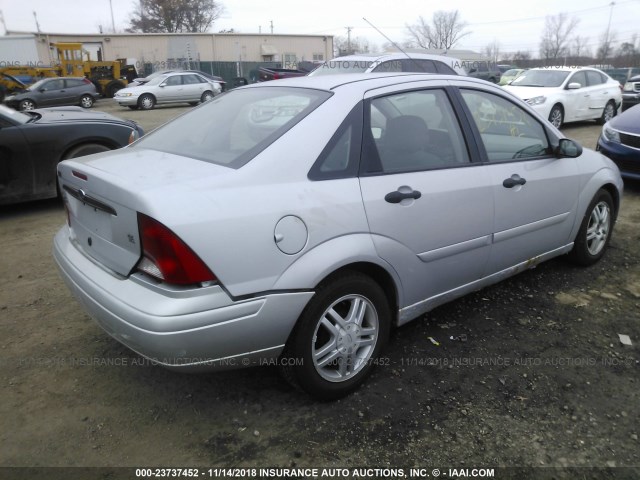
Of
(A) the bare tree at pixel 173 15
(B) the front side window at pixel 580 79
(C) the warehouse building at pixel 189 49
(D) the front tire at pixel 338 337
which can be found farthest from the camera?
(A) the bare tree at pixel 173 15

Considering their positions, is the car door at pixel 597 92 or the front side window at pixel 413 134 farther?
the car door at pixel 597 92

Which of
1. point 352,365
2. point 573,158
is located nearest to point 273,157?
point 352,365

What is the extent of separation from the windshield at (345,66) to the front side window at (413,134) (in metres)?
5.94

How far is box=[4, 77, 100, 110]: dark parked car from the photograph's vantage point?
20.2 meters

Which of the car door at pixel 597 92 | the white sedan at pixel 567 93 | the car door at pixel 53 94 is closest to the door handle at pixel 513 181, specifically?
the white sedan at pixel 567 93

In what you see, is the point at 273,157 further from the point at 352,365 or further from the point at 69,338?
the point at 69,338

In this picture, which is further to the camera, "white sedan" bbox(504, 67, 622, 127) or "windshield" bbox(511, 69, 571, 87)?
"windshield" bbox(511, 69, 571, 87)

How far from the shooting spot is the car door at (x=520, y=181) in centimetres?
316

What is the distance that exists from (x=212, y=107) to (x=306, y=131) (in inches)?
42.1

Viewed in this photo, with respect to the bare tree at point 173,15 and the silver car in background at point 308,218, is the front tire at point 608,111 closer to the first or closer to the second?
the silver car in background at point 308,218

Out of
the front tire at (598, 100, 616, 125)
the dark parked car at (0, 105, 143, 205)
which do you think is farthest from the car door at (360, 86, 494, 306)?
the front tire at (598, 100, 616, 125)

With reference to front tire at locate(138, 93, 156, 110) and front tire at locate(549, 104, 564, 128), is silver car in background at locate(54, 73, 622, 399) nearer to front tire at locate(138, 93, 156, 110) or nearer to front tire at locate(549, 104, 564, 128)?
front tire at locate(549, 104, 564, 128)

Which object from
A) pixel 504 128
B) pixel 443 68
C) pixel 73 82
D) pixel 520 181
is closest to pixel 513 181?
pixel 520 181

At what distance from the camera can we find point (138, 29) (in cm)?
5947
